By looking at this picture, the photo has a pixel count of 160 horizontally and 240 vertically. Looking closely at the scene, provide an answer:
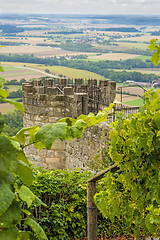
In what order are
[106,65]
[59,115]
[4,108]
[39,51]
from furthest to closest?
[39,51] < [106,65] < [59,115] < [4,108]

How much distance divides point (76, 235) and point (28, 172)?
5340mm

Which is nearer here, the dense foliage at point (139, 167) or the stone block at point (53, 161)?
the dense foliage at point (139, 167)

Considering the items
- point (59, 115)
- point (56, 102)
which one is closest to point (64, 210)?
point (59, 115)

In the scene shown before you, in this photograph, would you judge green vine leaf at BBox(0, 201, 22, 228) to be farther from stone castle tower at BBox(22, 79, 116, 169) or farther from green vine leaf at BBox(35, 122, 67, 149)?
stone castle tower at BBox(22, 79, 116, 169)

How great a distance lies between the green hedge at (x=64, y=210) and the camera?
20.9 ft

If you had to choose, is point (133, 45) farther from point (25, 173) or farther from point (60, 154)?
point (25, 173)

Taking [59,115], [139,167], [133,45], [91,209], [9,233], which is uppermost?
[9,233]

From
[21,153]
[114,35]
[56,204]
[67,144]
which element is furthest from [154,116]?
[114,35]

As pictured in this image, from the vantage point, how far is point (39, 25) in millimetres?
48469

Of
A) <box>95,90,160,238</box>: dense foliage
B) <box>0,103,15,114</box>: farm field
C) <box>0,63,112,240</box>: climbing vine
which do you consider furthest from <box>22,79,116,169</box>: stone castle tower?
<box>0,63,112,240</box>: climbing vine

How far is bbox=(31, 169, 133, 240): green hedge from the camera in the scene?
638 centimetres

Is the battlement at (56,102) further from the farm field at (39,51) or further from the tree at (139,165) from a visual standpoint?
the farm field at (39,51)

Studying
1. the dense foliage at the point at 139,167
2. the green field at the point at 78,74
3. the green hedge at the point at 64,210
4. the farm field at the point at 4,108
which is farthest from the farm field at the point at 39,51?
the dense foliage at the point at 139,167

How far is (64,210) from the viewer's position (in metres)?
6.55
